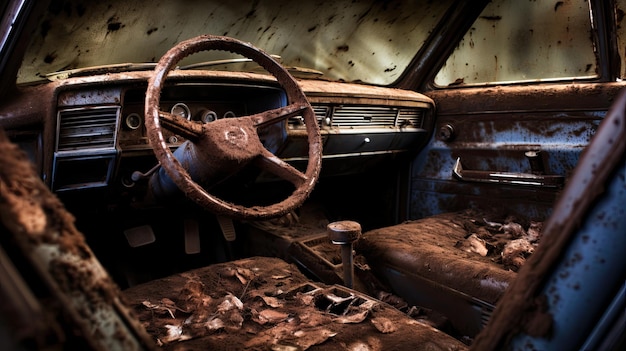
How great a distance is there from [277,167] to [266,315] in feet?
1.83

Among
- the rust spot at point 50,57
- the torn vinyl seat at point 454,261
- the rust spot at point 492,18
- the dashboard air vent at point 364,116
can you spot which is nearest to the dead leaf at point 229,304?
the torn vinyl seat at point 454,261

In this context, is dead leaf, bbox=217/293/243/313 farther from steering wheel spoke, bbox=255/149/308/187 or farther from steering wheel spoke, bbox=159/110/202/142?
steering wheel spoke, bbox=159/110/202/142

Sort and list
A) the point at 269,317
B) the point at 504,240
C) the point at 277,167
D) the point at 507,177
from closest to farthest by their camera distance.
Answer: the point at 269,317
the point at 277,167
the point at 504,240
the point at 507,177

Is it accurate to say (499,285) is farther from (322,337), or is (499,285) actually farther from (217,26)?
(217,26)

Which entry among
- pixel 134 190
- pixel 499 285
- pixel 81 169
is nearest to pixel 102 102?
pixel 81 169

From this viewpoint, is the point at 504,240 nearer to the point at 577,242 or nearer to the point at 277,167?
the point at 277,167

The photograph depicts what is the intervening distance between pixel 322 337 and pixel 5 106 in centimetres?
148

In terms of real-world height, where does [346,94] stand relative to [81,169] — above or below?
above

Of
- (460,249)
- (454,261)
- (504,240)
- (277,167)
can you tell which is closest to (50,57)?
(277,167)

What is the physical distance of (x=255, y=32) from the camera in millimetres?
2619

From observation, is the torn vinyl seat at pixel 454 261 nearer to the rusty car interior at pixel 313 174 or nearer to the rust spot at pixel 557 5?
the rusty car interior at pixel 313 174

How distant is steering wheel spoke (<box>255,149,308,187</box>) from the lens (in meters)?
1.72

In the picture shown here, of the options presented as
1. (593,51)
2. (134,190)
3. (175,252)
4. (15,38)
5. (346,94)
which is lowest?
(175,252)

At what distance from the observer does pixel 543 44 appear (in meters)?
2.77
